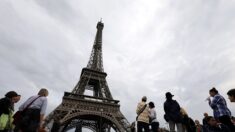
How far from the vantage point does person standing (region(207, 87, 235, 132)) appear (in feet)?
18.0

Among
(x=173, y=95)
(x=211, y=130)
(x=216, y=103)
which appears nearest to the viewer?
(x=216, y=103)

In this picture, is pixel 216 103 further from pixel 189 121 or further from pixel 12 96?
pixel 12 96

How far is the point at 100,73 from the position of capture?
122 ft

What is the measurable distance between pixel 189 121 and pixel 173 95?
1.39 meters

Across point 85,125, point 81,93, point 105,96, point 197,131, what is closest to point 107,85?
point 105,96

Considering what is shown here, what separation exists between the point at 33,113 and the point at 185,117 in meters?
5.64

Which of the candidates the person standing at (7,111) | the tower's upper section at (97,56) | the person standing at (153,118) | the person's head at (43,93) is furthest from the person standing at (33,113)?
the tower's upper section at (97,56)

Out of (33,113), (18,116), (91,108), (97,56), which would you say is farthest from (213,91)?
(97,56)

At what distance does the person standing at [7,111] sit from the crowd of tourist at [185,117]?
450 centimetres

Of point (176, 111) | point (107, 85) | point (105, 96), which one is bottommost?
point (176, 111)

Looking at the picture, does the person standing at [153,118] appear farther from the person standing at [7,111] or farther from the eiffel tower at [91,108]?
the eiffel tower at [91,108]

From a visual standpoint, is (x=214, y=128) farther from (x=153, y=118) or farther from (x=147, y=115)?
(x=147, y=115)

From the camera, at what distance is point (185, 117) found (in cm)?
716

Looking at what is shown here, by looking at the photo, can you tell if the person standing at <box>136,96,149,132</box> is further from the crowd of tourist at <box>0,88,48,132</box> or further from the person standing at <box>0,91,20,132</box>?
the person standing at <box>0,91,20,132</box>
